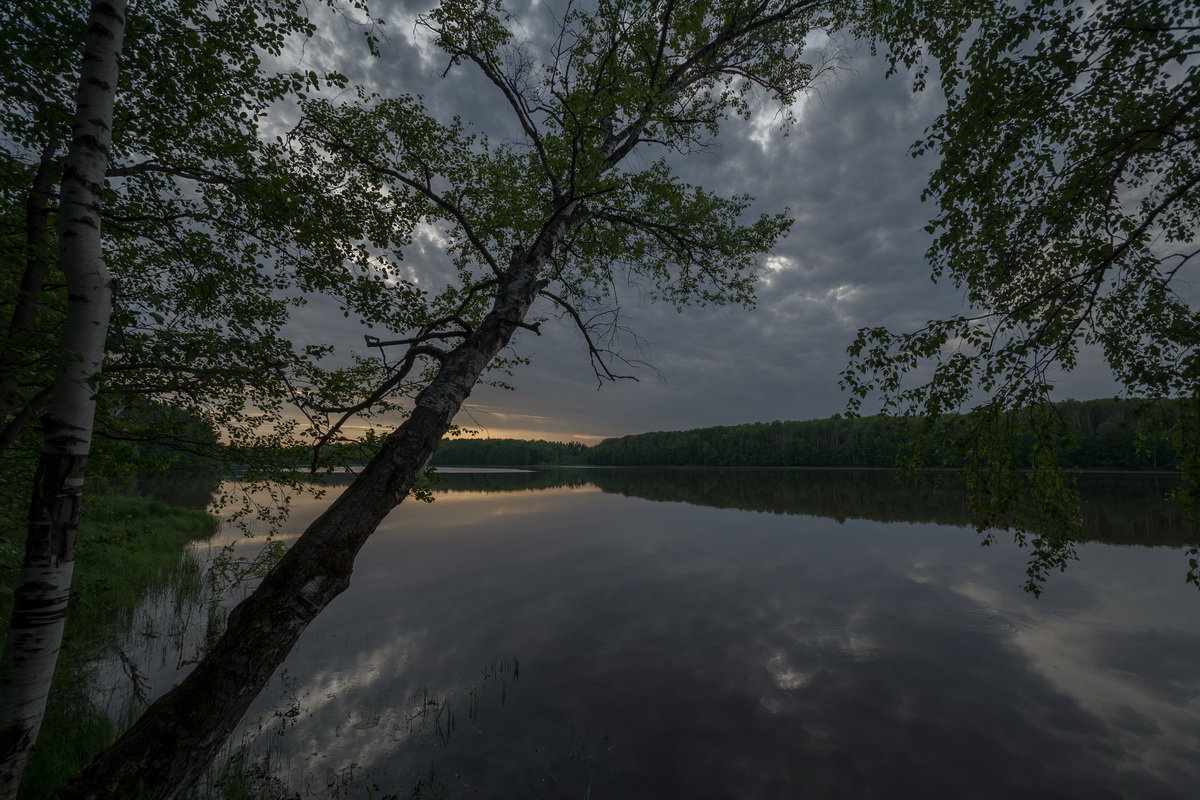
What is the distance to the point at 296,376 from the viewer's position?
611cm

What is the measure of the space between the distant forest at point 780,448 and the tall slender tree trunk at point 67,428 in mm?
59272

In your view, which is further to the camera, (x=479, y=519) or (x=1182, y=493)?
(x=479, y=519)

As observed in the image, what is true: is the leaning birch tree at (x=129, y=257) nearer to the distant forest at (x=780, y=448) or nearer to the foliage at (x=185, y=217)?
the foliage at (x=185, y=217)

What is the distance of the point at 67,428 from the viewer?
2.93 m

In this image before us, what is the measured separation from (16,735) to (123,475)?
5.51m

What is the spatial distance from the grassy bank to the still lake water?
0.94 metres

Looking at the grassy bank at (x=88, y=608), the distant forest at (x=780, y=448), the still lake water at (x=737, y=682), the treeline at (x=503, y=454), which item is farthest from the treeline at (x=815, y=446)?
the grassy bank at (x=88, y=608)

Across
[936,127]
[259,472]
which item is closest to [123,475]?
[259,472]

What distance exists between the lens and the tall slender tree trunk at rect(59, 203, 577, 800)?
284cm

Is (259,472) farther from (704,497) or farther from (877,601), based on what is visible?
(704,497)

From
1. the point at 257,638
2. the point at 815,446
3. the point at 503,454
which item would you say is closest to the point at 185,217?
the point at 257,638

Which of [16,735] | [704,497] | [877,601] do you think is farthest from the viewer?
[704,497]

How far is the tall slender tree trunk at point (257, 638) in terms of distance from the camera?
2.84 m

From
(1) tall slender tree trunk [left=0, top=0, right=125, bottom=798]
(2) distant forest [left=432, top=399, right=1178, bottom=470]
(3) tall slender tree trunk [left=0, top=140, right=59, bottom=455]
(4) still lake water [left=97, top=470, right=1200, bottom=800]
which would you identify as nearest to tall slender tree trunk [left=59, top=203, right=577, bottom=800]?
(1) tall slender tree trunk [left=0, top=0, right=125, bottom=798]
